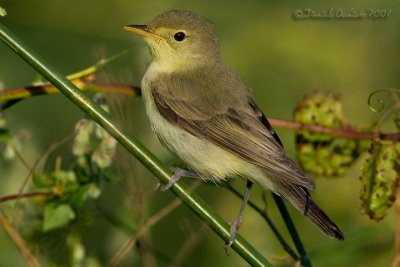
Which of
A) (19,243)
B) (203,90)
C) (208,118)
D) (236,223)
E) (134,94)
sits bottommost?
(19,243)

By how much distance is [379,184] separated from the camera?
11.3 feet

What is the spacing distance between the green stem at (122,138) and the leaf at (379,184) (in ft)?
2.61

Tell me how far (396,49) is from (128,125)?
279 cm

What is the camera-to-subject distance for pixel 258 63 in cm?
562

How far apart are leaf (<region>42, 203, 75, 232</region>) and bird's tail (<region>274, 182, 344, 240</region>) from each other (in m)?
1.04

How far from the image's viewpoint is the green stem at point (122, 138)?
276 cm

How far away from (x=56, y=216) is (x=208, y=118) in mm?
1013

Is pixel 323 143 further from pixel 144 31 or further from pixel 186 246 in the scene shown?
pixel 144 31

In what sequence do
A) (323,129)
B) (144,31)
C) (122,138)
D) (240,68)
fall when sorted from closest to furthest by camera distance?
(122,138) < (323,129) < (144,31) < (240,68)

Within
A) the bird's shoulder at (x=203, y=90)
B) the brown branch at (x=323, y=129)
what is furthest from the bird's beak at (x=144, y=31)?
the brown branch at (x=323, y=129)

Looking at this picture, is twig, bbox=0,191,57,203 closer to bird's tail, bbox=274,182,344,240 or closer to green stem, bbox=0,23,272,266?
green stem, bbox=0,23,272,266

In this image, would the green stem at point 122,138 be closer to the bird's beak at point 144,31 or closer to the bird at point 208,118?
the bird at point 208,118

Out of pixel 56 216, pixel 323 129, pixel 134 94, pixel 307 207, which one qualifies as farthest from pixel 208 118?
pixel 56 216

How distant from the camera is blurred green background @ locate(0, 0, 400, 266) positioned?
4.88m
